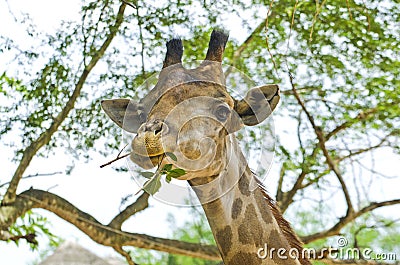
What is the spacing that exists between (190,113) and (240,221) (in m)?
0.57

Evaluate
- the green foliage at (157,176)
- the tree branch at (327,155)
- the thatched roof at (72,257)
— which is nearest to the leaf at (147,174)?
the green foliage at (157,176)

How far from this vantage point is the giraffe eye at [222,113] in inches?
123

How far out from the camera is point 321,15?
584 cm

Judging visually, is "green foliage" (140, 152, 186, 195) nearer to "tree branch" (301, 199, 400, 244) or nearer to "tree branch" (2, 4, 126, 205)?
"tree branch" (2, 4, 126, 205)

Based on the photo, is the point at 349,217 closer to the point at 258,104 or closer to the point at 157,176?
the point at 258,104

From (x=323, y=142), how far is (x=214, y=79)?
126 inches

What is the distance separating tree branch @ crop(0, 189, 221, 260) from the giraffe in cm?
234

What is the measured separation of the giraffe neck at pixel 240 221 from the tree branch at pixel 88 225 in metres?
2.60

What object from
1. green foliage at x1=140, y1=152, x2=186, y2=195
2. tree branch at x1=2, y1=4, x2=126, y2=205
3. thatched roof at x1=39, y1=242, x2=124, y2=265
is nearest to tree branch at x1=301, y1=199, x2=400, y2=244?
thatched roof at x1=39, y1=242, x2=124, y2=265

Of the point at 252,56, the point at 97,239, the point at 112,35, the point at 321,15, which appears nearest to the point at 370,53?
the point at 321,15

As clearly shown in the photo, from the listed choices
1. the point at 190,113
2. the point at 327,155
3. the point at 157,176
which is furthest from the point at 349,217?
Answer: the point at 157,176

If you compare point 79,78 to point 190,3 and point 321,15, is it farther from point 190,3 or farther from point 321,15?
point 321,15

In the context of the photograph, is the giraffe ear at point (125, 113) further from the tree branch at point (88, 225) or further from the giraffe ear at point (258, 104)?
the tree branch at point (88, 225)

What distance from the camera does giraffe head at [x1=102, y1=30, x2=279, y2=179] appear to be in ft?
9.52
